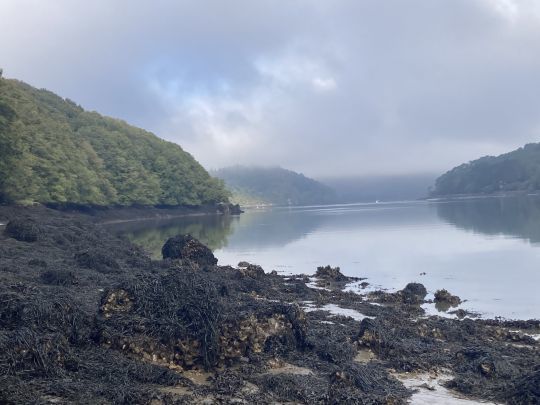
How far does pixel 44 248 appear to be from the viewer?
867 inches

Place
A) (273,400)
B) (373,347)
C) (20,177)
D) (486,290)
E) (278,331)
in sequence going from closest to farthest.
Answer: (273,400) < (278,331) < (373,347) < (486,290) < (20,177)

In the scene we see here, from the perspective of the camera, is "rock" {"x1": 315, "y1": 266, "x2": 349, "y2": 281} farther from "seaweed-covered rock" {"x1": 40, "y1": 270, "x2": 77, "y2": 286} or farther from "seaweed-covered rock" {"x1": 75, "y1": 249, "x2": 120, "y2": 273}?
"seaweed-covered rock" {"x1": 40, "y1": 270, "x2": 77, "y2": 286}

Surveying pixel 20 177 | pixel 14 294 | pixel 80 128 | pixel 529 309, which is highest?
pixel 80 128

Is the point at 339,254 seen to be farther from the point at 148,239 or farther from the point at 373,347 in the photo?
the point at 373,347

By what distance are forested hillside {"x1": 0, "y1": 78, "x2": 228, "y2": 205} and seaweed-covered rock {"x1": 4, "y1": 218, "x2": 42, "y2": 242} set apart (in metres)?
20.2

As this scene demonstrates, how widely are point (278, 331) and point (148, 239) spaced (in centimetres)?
3440

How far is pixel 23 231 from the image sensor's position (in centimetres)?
2398

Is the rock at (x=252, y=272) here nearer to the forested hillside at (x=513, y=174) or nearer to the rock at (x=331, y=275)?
the rock at (x=331, y=275)

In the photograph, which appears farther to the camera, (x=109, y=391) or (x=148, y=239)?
(x=148, y=239)

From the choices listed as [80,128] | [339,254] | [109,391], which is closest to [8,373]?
[109,391]

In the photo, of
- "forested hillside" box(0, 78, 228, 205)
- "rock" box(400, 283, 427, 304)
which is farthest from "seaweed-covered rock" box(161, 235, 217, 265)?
"forested hillside" box(0, 78, 228, 205)

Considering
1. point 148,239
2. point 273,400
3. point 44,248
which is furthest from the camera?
point 148,239

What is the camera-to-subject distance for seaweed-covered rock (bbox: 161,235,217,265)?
24.0 m

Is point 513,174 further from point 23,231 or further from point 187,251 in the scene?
point 23,231
